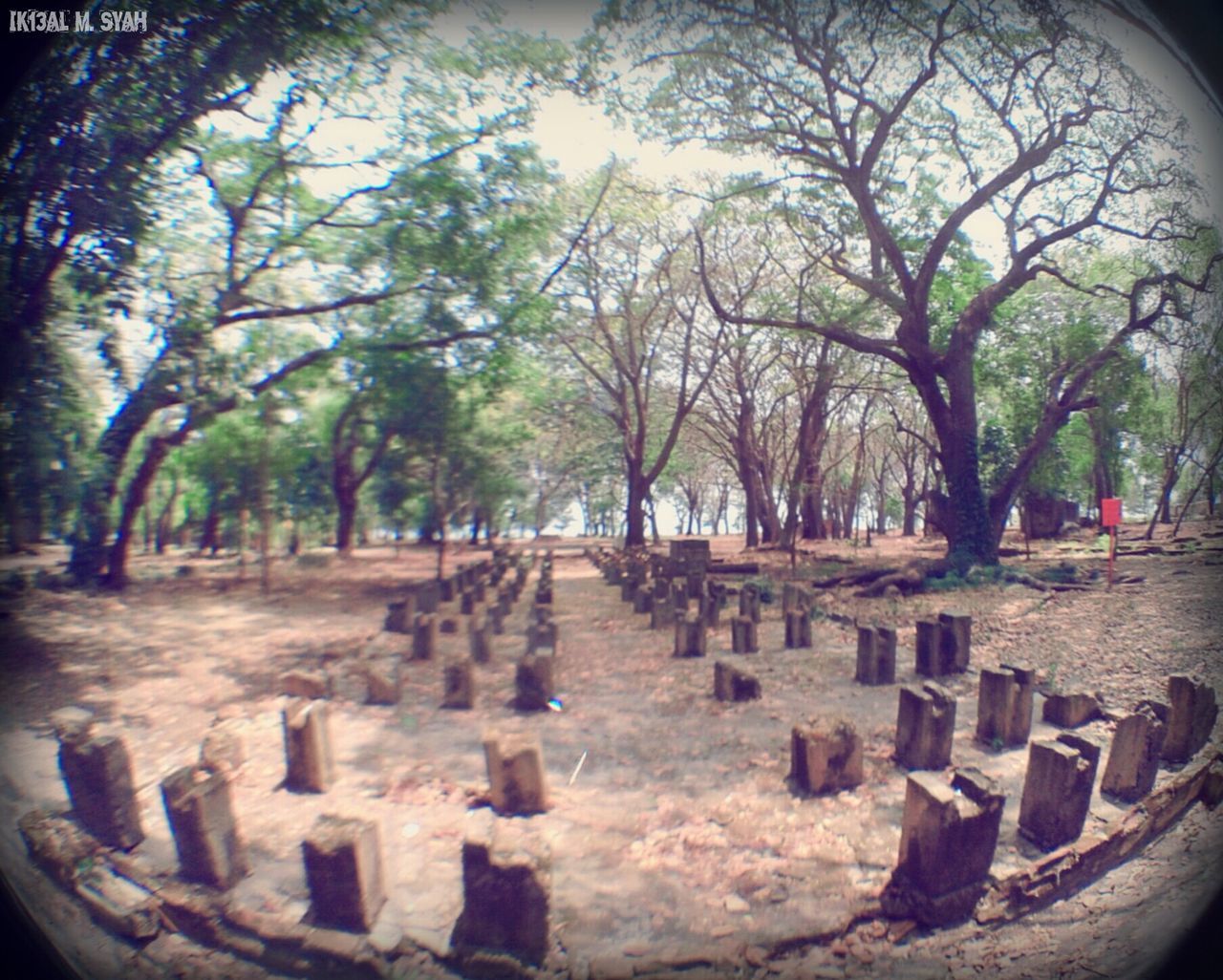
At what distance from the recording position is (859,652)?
3.08 meters

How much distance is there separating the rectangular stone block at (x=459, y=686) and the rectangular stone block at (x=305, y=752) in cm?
76

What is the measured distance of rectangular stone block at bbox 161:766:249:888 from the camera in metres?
1.66

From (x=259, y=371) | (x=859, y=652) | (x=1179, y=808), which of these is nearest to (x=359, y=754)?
(x=259, y=371)

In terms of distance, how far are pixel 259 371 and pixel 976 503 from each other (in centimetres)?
359

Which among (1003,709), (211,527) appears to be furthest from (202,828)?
(1003,709)

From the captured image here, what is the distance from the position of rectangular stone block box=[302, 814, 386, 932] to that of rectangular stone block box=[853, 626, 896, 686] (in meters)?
2.40

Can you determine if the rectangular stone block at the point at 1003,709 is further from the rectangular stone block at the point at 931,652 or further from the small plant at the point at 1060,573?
the small plant at the point at 1060,573

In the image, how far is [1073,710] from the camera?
245 cm

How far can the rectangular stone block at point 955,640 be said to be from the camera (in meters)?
3.01

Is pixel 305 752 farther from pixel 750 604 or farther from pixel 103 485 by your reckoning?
pixel 750 604

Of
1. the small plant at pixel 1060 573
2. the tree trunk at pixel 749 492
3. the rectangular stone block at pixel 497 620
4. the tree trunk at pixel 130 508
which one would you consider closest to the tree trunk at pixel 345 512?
the tree trunk at pixel 130 508

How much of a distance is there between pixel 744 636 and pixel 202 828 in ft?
9.47

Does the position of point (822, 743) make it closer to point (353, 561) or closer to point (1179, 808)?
point (1179, 808)

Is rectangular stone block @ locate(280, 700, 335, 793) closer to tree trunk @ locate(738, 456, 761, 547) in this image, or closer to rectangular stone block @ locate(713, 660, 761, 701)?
rectangular stone block @ locate(713, 660, 761, 701)
